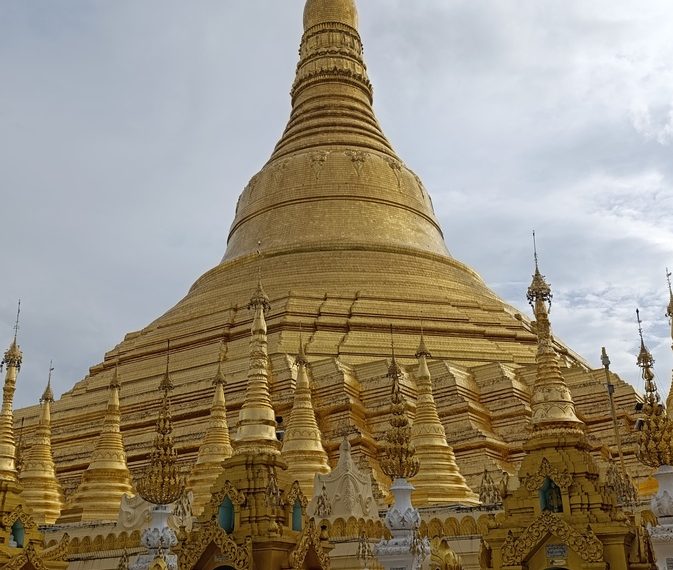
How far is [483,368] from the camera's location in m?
18.6

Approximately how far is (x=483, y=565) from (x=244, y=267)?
56.5 feet

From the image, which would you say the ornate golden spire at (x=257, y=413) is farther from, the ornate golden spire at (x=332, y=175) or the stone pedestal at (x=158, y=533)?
the ornate golden spire at (x=332, y=175)

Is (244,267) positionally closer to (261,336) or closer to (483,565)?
(261,336)

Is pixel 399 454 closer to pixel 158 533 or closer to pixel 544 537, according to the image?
pixel 544 537

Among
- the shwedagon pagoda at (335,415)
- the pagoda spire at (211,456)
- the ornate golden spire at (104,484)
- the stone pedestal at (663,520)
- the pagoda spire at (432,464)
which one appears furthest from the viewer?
the ornate golden spire at (104,484)

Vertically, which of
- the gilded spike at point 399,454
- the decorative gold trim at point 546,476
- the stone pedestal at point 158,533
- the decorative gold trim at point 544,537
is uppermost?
the gilded spike at point 399,454

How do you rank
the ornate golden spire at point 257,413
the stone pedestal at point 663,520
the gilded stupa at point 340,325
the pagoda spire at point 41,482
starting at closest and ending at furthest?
the stone pedestal at point 663,520, the ornate golden spire at point 257,413, the pagoda spire at point 41,482, the gilded stupa at point 340,325

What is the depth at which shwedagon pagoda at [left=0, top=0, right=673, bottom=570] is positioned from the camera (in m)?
8.17

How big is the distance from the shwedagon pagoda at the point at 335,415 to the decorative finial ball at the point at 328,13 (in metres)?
0.13

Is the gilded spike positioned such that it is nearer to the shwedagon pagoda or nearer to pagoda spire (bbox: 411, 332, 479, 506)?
Answer: the shwedagon pagoda

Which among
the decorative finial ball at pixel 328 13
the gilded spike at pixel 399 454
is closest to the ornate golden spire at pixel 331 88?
the decorative finial ball at pixel 328 13

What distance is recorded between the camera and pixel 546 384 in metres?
9.45

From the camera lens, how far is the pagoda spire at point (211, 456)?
13562 millimetres

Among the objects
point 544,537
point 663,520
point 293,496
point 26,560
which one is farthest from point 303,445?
point 663,520
